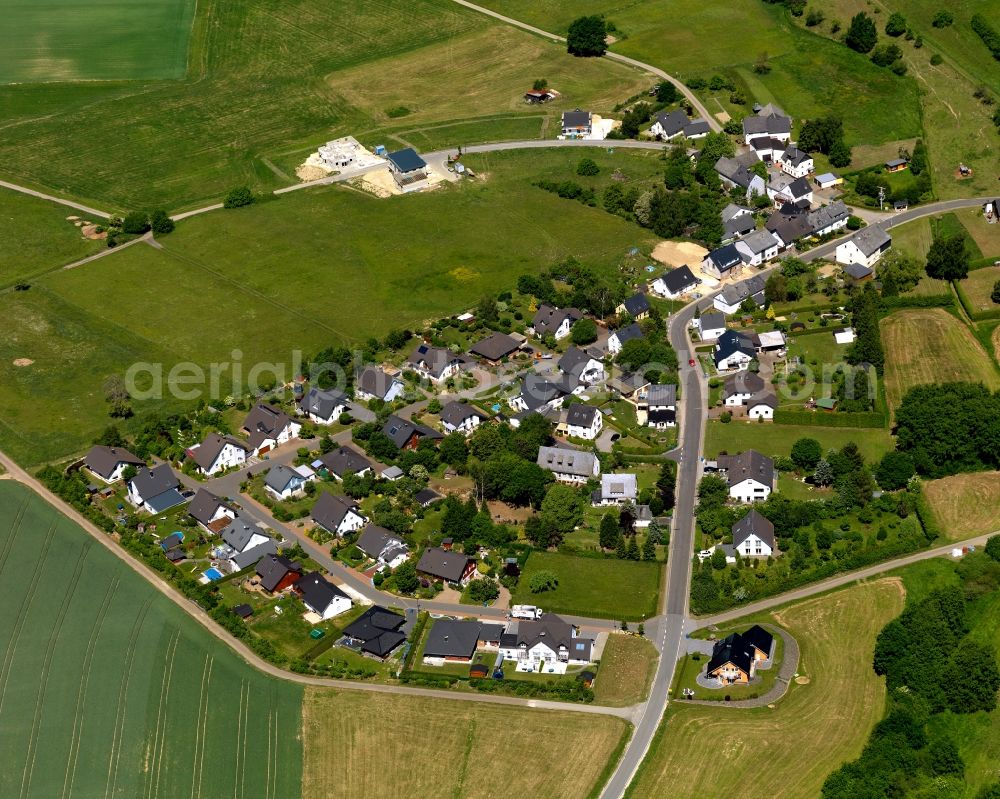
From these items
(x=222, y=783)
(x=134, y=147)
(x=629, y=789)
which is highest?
(x=629, y=789)

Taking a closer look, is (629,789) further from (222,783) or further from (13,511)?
(13,511)

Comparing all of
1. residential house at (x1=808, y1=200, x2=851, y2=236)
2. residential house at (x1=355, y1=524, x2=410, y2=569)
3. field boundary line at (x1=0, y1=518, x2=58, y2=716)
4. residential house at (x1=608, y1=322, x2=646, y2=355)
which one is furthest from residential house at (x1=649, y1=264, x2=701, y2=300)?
field boundary line at (x1=0, y1=518, x2=58, y2=716)

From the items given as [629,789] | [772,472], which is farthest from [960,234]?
[629,789]

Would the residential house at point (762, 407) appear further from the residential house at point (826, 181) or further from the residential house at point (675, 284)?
the residential house at point (826, 181)

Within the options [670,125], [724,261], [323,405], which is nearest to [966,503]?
[724,261]

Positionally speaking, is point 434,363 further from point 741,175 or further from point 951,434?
point 741,175

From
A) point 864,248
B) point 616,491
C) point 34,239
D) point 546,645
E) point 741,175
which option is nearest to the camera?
point 546,645

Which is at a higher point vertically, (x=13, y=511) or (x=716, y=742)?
(x=716, y=742)
